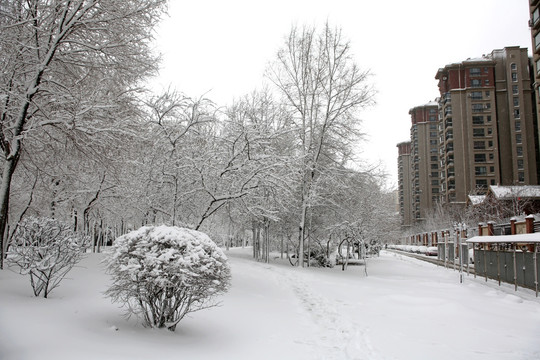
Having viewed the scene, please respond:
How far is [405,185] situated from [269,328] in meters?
152

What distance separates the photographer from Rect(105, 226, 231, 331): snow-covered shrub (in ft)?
17.6

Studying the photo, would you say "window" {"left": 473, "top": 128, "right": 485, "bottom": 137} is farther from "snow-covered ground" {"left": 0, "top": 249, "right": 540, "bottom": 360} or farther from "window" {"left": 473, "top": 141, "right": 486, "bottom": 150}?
"snow-covered ground" {"left": 0, "top": 249, "right": 540, "bottom": 360}

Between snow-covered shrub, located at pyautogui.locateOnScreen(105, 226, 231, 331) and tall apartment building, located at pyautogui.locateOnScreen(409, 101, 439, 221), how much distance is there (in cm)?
11792

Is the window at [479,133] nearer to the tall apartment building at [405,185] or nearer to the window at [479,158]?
the window at [479,158]

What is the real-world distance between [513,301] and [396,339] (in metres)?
7.88

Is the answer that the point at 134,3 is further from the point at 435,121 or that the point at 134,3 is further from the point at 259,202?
the point at 435,121

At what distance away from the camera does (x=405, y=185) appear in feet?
493

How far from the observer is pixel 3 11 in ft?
26.8

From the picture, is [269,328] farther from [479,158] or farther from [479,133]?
[479,133]

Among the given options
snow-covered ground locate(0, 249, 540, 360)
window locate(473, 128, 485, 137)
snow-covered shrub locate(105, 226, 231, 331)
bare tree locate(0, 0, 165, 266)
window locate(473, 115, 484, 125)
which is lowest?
snow-covered ground locate(0, 249, 540, 360)

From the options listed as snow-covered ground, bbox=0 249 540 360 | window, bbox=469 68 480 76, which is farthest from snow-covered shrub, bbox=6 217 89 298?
window, bbox=469 68 480 76

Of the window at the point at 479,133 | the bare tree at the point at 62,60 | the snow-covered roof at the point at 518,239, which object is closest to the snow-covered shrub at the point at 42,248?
the bare tree at the point at 62,60

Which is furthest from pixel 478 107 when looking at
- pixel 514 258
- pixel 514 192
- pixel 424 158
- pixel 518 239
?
pixel 518 239

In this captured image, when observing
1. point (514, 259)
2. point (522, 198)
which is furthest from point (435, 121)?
point (514, 259)
